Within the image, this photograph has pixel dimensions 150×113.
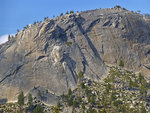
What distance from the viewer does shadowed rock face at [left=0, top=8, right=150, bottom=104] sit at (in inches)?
6097

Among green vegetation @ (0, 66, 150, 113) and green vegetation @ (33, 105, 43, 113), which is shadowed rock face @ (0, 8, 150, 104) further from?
green vegetation @ (33, 105, 43, 113)

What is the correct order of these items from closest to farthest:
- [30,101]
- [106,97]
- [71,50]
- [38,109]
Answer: [38,109] < [106,97] < [30,101] < [71,50]

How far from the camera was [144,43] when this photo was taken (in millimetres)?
178750

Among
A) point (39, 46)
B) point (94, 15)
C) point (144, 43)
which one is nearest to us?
point (39, 46)

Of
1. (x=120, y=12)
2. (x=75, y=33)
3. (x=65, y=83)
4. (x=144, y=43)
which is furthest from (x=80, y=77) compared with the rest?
(x=120, y=12)

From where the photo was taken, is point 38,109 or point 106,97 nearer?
point 38,109

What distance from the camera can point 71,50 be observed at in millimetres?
168250

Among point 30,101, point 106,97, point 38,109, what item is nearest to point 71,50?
point 106,97

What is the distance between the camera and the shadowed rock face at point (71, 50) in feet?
508

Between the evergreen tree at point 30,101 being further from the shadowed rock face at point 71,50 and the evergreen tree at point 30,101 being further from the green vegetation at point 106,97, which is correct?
the shadowed rock face at point 71,50

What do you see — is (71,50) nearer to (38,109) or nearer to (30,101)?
(30,101)

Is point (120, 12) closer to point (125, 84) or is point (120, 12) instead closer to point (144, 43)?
point (144, 43)

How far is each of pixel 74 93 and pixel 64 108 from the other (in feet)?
42.8

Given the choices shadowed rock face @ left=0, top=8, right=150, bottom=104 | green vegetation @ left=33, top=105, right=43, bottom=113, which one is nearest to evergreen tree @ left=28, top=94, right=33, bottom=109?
green vegetation @ left=33, top=105, right=43, bottom=113
